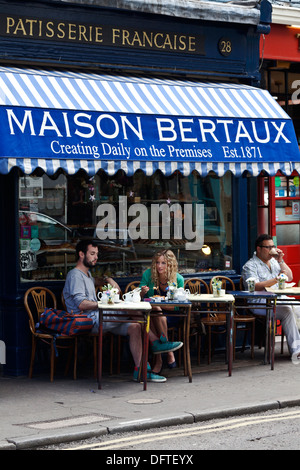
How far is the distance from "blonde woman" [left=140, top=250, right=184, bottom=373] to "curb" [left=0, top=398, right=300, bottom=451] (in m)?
1.99

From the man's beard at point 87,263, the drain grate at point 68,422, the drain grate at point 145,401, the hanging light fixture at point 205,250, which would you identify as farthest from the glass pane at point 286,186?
the drain grate at point 68,422

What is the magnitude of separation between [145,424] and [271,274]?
14.8 feet

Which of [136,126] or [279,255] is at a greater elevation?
[136,126]

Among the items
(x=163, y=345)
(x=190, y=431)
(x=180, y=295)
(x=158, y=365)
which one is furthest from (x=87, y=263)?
(x=190, y=431)

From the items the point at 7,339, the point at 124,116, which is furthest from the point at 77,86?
the point at 7,339

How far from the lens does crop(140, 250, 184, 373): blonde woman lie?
35.5 feet

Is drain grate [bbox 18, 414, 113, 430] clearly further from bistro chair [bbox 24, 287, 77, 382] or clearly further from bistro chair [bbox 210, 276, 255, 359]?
bistro chair [bbox 210, 276, 255, 359]

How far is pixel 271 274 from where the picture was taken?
12.3 metres

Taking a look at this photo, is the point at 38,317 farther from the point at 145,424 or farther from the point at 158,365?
the point at 145,424

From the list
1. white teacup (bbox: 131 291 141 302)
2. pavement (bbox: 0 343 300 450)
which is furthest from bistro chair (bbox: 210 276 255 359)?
white teacup (bbox: 131 291 141 302)

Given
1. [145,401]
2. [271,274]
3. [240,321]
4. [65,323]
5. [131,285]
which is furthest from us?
[271,274]

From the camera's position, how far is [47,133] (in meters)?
9.84

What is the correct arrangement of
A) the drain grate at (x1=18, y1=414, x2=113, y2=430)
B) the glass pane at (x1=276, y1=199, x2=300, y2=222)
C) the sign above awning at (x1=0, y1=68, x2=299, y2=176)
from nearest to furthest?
the drain grate at (x1=18, y1=414, x2=113, y2=430), the sign above awning at (x1=0, y1=68, x2=299, y2=176), the glass pane at (x1=276, y1=199, x2=300, y2=222)

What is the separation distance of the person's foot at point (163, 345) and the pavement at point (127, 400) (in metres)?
0.36
